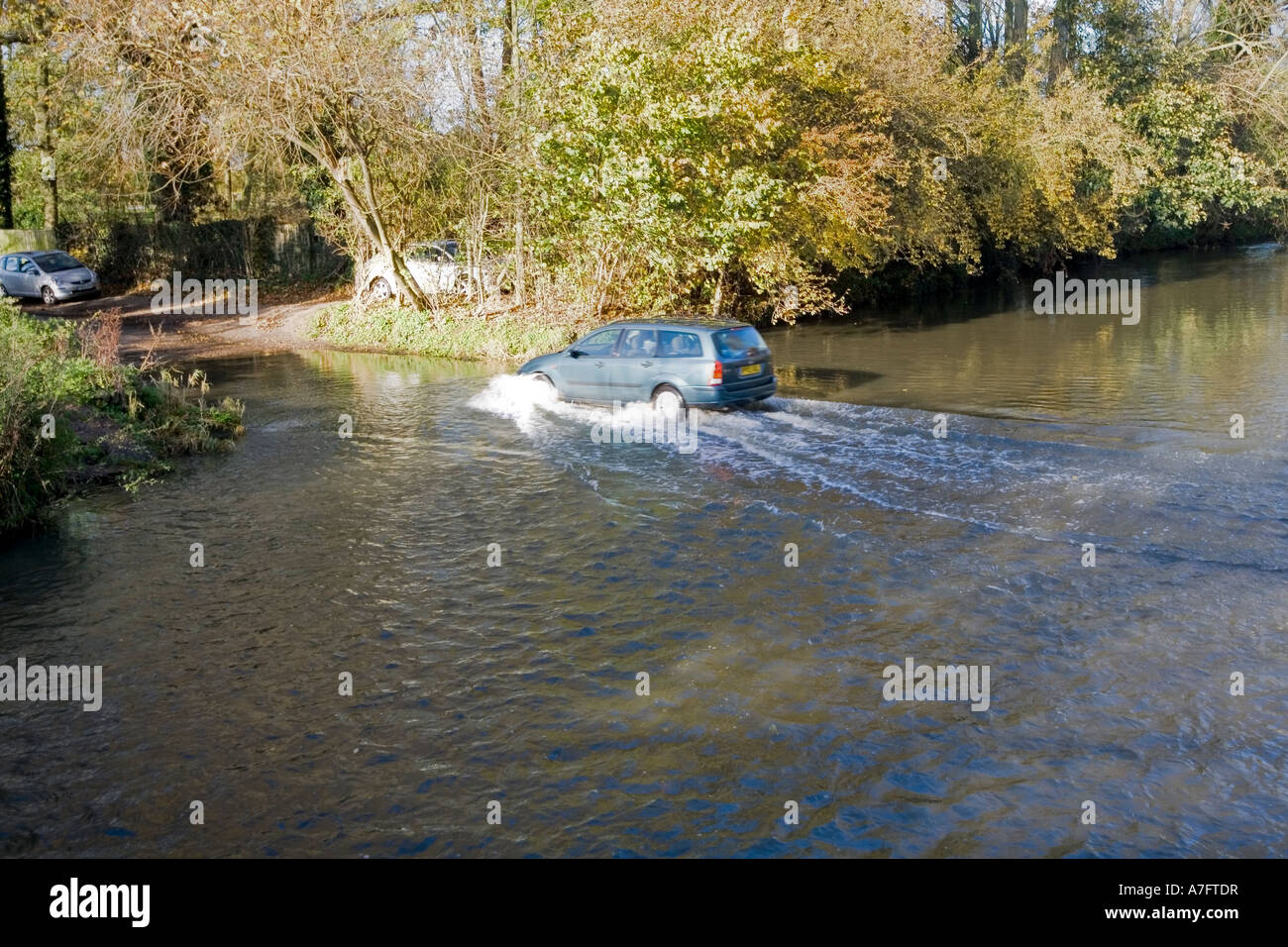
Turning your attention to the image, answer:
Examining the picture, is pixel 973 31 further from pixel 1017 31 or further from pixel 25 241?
pixel 25 241

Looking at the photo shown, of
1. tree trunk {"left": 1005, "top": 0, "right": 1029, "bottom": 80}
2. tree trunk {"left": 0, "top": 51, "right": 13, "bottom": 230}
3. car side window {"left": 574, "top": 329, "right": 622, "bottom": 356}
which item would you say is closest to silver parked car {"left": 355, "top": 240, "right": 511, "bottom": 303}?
car side window {"left": 574, "top": 329, "right": 622, "bottom": 356}

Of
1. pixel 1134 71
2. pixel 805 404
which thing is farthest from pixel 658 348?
pixel 1134 71

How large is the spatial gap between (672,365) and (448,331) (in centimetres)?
1150

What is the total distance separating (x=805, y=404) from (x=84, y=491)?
11.0m

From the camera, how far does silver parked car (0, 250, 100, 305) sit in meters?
33.2

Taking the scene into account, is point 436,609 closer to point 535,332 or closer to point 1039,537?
point 1039,537

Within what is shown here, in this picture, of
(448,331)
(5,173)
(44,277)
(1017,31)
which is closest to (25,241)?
(5,173)

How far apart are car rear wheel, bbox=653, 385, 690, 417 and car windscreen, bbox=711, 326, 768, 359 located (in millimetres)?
1007

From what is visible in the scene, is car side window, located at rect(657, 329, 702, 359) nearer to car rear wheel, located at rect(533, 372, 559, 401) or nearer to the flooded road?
the flooded road

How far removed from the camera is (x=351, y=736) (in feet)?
24.4

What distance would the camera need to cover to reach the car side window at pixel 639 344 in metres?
17.4

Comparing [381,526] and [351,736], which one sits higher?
[381,526]

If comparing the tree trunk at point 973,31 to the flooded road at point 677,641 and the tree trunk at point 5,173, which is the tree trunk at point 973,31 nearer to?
the flooded road at point 677,641

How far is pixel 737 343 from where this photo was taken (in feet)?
56.1
